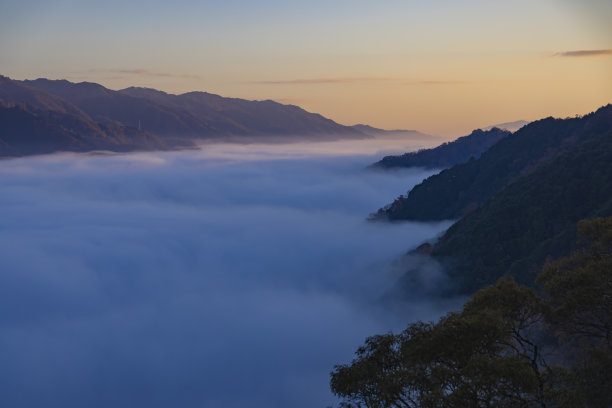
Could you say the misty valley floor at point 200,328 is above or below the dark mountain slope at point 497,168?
below

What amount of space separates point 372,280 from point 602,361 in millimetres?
119929

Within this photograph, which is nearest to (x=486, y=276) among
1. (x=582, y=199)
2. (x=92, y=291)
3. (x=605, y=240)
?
(x=582, y=199)

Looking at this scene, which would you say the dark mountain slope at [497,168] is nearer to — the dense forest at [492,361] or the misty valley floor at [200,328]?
the misty valley floor at [200,328]

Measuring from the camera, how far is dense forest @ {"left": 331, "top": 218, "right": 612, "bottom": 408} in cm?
1659

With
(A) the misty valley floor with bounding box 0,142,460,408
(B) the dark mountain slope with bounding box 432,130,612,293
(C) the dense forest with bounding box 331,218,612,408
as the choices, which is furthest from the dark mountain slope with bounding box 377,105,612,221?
(C) the dense forest with bounding box 331,218,612,408

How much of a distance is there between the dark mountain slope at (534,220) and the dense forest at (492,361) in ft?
192

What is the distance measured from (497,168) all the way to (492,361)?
13622cm

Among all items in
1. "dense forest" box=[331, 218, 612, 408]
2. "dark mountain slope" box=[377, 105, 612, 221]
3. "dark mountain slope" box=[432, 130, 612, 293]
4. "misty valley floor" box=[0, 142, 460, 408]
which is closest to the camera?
"dense forest" box=[331, 218, 612, 408]

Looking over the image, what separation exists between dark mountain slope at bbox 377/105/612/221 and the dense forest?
359ft

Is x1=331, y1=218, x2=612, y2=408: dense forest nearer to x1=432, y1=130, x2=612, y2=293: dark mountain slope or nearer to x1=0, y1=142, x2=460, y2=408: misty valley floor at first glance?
x1=432, y1=130, x2=612, y2=293: dark mountain slope

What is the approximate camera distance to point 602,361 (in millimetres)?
18672

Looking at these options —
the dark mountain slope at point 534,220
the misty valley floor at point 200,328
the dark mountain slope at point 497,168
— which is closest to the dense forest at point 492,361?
the dark mountain slope at point 534,220

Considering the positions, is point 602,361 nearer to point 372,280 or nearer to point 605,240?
point 605,240

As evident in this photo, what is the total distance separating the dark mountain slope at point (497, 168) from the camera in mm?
127625
